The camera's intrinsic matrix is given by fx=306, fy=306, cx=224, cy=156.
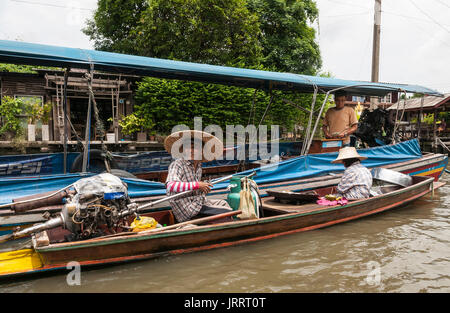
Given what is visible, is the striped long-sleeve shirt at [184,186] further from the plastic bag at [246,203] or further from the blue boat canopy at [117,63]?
the blue boat canopy at [117,63]

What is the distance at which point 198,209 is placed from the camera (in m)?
4.07

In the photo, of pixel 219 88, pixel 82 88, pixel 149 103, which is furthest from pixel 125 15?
pixel 219 88

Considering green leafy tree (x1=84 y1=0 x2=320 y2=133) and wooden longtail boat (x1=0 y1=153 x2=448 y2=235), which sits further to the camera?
green leafy tree (x1=84 y1=0 x2=320 y2=133)

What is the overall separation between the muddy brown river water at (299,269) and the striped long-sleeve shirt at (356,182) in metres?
0.62

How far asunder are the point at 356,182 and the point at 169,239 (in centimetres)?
321

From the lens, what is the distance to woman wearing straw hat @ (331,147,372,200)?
4973 millimetres

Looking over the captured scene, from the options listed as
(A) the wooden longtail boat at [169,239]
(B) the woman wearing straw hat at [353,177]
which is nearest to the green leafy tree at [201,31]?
(B) the woman wearing straw hat at [353,177]

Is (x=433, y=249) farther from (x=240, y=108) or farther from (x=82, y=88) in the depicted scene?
(x=82, y=88)

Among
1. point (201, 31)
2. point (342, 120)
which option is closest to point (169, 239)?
point (342, 120)

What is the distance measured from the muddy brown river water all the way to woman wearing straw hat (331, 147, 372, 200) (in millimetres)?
632

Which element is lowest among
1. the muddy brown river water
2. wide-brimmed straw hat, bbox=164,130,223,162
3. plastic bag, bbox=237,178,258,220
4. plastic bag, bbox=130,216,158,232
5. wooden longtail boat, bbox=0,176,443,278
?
the muddy brown river water

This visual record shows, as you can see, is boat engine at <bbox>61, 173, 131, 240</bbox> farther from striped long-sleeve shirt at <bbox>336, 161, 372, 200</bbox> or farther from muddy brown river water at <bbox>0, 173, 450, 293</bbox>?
striped long-sleeve shirt at <bbox>336, 161, 372, 200</bbox>

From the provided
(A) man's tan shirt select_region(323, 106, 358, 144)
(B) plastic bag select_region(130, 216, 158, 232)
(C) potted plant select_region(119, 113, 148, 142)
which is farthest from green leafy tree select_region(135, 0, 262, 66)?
(B) plastic bag select_region(130, 216, 158, 232)

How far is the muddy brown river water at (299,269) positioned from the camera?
3266 millimetres
